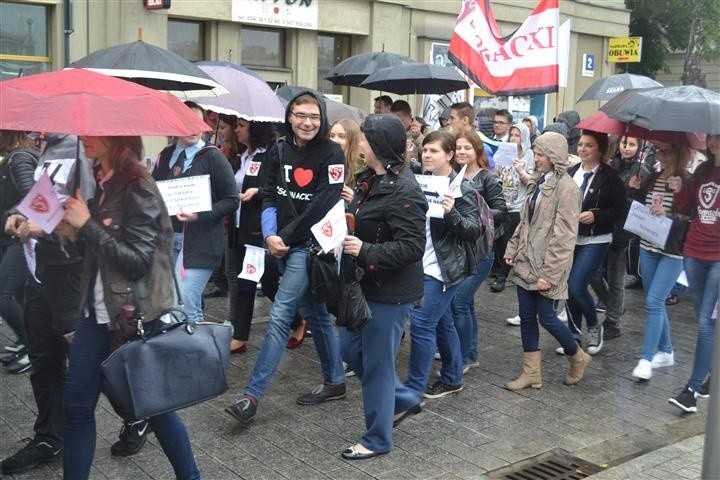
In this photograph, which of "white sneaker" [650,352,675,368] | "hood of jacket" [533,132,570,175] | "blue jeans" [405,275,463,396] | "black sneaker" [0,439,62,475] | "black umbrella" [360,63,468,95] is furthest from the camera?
"black umbrella" [360,63,468,95]

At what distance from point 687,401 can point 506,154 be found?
3.04 m

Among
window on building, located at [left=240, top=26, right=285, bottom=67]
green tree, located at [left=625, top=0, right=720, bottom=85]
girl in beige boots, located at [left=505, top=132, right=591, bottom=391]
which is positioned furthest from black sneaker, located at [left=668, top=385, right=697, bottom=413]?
green tree, located at [left=625, top=0, right=720, bottom=85]

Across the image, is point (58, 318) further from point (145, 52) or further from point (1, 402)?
point (145, 52)

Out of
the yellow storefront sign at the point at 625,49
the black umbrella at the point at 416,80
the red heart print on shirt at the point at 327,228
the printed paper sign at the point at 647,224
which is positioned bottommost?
the printed paper sign at the point at 647,224

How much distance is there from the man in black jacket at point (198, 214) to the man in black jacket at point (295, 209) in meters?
0.35

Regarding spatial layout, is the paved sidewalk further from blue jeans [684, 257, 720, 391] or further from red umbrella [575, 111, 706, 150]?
red umbrella [575, 111, 706, 150]

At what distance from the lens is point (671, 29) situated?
2867cm

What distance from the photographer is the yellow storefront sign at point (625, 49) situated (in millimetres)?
21219

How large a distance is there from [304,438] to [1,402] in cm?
199

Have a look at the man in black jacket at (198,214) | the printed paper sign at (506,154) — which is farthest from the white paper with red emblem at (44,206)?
the printed paper sign at (506,154)

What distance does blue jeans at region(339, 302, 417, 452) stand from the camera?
4582 mm

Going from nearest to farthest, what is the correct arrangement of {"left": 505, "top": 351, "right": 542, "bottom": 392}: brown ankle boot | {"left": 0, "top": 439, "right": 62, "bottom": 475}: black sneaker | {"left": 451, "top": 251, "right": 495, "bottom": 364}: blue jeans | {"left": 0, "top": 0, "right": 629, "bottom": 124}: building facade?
{"left": 0, "top": 439, "right": 62, "bottom": 475}: black sneaker
{"left": 505, "top": 351, "right": 542, "bottom": 392}: brown ankle boot
{"left": 451, "top": 251, "right": 495, "bottom": 364}: blue jeans
{"left": 0, "top": 0, "right": 629, "bottom": 124}: building facade

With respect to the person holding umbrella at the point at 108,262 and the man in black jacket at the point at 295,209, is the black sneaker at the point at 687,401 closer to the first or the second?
the man in black jacket at the point at 295,209

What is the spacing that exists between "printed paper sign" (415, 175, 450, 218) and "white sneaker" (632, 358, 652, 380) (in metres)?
2.27
